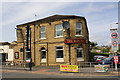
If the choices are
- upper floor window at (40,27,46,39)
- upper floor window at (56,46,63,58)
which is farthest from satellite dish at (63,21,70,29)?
upper floor window at (40,27,46,39)

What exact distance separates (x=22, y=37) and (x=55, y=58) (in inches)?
349

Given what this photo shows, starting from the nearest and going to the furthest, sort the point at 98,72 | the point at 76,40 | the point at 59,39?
the point at 98,72, the point at 76,40, the point at 59,39

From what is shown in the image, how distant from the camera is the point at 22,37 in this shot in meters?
29.9

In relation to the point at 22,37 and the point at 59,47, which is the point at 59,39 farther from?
the point at 22,37

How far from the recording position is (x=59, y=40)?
79.7 feet

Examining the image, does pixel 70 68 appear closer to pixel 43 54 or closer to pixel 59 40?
pixel 59 40

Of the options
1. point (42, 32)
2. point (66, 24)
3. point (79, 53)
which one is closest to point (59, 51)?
point (79, 53)

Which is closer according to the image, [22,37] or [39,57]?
[39,57]

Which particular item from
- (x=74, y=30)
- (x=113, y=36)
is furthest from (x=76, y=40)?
(x=113, y=36)

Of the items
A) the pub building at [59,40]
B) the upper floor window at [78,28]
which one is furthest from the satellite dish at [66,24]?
the upper floor window at [78,28]

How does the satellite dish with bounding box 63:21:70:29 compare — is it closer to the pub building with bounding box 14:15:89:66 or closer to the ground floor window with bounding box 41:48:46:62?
the pub building with bounding box 14:15:89:66

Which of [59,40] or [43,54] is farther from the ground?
[59,40]

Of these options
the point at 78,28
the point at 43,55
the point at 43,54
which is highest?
the point at 78,28

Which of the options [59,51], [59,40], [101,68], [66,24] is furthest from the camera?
[59,51]
